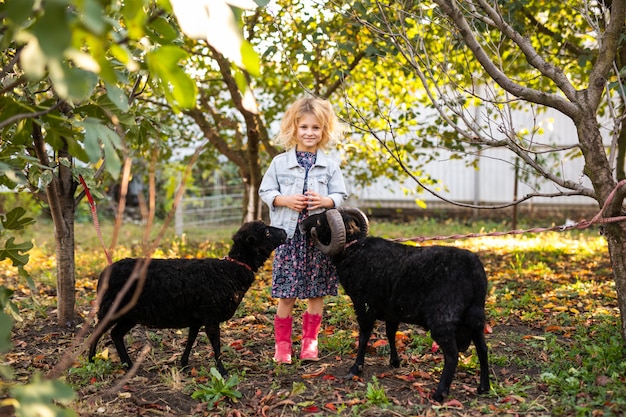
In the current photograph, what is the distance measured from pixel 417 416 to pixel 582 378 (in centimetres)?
116

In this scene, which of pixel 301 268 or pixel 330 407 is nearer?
pixel 330 407

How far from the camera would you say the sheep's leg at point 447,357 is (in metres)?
3.61

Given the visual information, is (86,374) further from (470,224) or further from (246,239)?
(470,224)

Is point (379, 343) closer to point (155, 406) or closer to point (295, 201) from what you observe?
point (295, 201)

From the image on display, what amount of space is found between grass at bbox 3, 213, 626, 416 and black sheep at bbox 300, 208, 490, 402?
341 millimetres

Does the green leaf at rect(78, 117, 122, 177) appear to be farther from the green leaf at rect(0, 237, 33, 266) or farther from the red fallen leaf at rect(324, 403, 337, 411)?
the red fallen leaf at rect(324, 403, 337, 411)

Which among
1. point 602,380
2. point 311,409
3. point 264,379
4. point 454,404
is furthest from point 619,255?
point 264,379

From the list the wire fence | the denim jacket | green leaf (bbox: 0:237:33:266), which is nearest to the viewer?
green leaf (bbox: 0:237:33:266)

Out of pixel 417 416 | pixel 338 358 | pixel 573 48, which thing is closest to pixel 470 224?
pixel 573 48

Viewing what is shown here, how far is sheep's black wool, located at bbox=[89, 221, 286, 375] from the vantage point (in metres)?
4.10

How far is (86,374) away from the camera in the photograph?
4156 mm

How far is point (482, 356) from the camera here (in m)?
3.73

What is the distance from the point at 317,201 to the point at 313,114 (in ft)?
2.12

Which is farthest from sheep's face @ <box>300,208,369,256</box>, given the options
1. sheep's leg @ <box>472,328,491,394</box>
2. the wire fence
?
the wire fence
